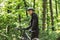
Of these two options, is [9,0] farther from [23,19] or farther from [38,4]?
[38,4]

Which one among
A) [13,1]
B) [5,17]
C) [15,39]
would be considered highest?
[13,1]

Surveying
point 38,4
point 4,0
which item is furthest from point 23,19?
point 38,4

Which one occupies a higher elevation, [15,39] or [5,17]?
[5,17]

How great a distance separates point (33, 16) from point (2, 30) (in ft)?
19.4

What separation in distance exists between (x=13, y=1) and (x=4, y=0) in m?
0.80

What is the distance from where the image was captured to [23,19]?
16.1 meters

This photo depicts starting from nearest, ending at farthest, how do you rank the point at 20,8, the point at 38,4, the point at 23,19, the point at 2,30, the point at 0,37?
the point at 0,37
the point at 2,30
the point at 20,8
the point at 23,19
the point at 38,4

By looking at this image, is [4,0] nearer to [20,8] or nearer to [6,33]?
[20,8]

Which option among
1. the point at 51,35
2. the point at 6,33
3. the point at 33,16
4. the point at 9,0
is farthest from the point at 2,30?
the point at 33,16

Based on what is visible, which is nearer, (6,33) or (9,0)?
(6,33)

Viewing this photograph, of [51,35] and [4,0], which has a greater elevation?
[4,0]

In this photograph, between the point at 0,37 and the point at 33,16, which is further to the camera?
the point at 0,37

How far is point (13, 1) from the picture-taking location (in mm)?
13977

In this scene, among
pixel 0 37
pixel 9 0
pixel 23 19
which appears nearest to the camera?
pixel 0 37
